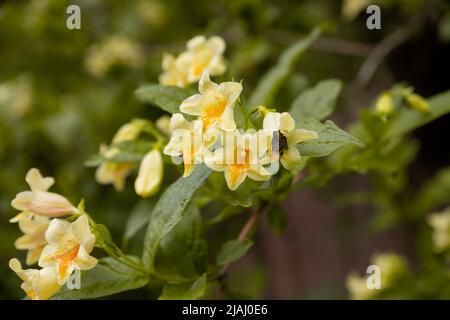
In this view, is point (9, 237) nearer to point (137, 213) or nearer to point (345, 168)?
point (137, 213)

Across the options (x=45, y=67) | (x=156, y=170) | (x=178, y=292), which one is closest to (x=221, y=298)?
(x=178, y=292)

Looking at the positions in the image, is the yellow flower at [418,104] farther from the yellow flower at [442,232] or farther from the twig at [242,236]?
the yellow flower at [442,232]

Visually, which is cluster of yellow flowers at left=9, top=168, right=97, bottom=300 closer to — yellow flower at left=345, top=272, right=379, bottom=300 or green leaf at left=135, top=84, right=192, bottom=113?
green leaf at left=135, top=84, right=192, bottom=113

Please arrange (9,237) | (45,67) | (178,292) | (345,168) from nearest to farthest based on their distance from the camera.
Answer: (178,292), (345,168), (9,237), (45,67)

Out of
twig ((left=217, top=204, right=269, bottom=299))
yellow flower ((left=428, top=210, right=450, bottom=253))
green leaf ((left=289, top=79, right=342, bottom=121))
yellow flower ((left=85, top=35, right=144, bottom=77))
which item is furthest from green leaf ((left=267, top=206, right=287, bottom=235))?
yellow flower ((left=85, top=35, right=144, bottom=77))

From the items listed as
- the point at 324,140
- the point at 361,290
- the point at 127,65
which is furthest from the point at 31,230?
the point at 127,65

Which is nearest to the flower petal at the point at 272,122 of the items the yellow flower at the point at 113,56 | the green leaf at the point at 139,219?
the green leaf at the point at 139,219
